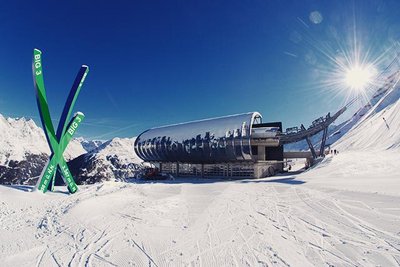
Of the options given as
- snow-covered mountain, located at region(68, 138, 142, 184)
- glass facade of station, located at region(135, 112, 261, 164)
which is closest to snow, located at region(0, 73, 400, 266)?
glass facade of station, located at region(135, 112, 261, 164)

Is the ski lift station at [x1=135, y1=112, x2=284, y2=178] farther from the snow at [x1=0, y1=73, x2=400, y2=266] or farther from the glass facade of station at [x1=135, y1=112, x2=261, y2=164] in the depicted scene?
the snow at [x1=0, y1=73, x2=400, y2=266]

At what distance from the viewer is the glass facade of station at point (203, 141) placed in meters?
31.2

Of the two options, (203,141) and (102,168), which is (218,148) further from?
(102,168)

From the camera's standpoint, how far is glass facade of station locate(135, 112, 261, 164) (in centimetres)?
3119

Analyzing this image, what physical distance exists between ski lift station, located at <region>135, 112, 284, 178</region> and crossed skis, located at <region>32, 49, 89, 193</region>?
19400 millimetres

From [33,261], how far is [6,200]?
8.68 metres

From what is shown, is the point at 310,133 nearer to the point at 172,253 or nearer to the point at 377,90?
the point at 172,253

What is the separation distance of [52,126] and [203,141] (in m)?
21.3

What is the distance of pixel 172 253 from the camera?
6.07 metres

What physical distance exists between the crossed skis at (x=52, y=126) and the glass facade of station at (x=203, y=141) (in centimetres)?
1924

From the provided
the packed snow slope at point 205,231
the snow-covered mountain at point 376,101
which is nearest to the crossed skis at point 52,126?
the packed snow slope at point 205,231

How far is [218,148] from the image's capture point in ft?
107

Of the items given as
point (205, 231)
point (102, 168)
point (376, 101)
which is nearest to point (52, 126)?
point (205, 231)

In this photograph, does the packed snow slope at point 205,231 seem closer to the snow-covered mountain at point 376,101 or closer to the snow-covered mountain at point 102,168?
the snow-covered mountain at point 102,168
